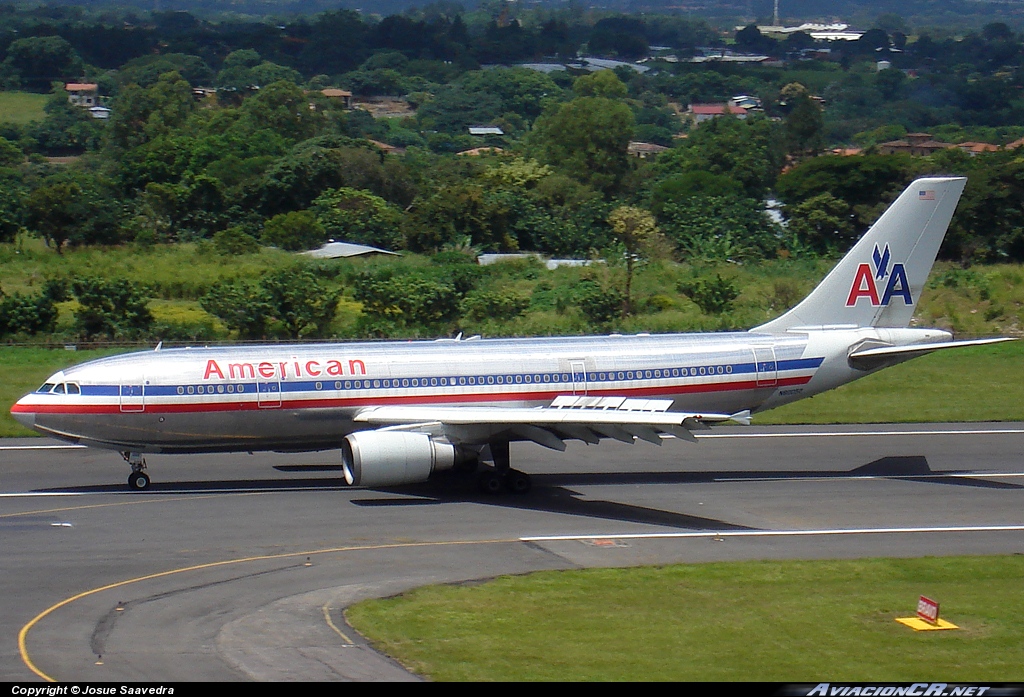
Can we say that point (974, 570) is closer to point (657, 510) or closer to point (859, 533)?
point (859, 533)

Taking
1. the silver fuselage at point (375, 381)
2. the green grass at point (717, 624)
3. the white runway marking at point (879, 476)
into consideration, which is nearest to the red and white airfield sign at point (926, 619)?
the green grass at point (717, 624)

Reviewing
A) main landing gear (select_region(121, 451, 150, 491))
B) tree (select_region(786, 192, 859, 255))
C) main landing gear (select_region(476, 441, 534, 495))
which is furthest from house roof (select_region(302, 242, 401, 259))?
main landing gear (select_region(476, 441, 534, 495))

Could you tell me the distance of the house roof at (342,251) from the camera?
79.2 meters

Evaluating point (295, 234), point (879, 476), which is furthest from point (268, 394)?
point (295, 234)

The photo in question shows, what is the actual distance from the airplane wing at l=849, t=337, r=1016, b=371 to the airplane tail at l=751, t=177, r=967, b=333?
1.30 m

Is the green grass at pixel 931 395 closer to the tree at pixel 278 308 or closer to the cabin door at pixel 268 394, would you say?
the cabin door at pixel 268 394

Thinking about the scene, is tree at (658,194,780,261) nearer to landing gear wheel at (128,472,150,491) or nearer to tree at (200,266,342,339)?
tree at (200,266,342,339)

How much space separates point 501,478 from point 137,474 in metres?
9.93

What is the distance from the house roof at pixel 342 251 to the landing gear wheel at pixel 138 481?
4342 centimetres

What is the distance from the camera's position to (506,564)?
1129 inches
